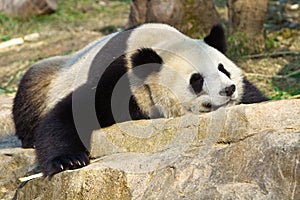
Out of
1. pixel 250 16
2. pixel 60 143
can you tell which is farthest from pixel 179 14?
pixel 60 143

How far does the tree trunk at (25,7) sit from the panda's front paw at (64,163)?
7.79 meters

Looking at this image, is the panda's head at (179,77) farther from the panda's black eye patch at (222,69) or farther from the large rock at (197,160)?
the large rock at (197,160)

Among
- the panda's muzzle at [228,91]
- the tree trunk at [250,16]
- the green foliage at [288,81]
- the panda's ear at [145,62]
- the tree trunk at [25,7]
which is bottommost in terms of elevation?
the tree trunk at [25,7]

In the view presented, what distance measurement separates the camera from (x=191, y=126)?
3.89 metres

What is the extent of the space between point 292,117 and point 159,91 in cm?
123

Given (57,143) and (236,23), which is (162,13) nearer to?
(236,23)

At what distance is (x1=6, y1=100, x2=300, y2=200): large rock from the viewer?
3.16 meters

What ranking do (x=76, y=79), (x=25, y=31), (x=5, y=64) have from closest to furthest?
(x=76, y=79)
(x=5, y=64)
(x=25, y=31)

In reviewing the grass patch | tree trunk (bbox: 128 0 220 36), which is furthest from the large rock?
the grass patch

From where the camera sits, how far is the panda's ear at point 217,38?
15.9ft

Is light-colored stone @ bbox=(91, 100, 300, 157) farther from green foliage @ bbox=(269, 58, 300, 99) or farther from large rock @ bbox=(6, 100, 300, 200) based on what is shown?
green foliage @ bbox=(269, 58, 300, 99)

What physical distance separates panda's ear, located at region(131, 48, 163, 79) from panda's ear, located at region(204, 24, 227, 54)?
Answer: 0.57 m

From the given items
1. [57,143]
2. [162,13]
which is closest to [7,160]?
[57,143]

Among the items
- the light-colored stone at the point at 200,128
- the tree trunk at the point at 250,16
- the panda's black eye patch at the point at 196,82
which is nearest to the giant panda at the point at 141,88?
the panda's black eye patch at the point at 196,82
